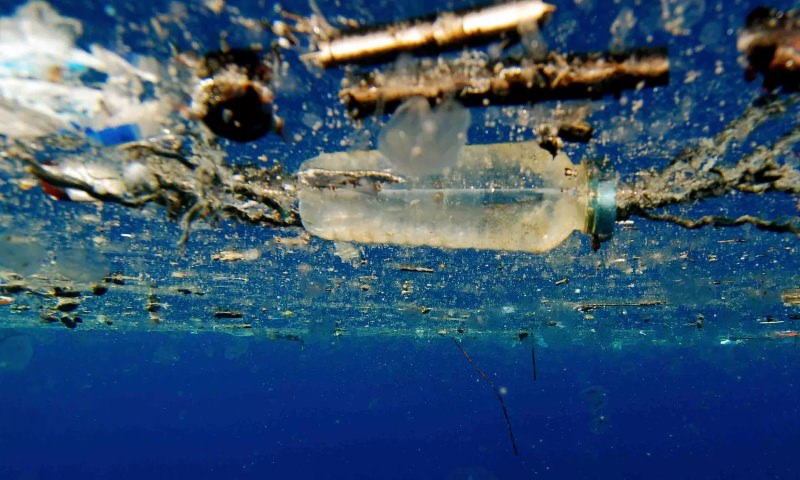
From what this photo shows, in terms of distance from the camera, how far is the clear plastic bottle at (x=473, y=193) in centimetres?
570

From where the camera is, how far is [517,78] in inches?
163

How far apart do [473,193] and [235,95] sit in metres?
3.13

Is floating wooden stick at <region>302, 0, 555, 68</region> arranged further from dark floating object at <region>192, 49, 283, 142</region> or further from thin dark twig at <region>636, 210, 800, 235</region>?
thin dark twig at <region>636, 210, 800, 235</region>

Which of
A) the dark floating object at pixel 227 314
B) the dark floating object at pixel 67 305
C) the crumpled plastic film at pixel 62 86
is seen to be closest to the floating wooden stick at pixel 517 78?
the crumpled plastic film at pixel 62 86

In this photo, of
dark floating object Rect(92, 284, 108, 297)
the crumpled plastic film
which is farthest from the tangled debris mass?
dark floating object Rect(92, 284, 108, 297)

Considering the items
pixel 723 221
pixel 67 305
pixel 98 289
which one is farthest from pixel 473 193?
pixel 67 305

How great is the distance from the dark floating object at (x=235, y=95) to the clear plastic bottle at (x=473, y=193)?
116cm

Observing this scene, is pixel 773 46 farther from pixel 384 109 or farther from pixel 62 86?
pixel 62 86

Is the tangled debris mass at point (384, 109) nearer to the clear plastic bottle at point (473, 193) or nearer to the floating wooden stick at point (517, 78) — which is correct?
the floating wooden stick at point (517, 78)

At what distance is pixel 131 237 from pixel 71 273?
16.0 feet

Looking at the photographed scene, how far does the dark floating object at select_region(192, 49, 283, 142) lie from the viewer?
13.1ft

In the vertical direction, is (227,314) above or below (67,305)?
below

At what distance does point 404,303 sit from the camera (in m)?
17.2

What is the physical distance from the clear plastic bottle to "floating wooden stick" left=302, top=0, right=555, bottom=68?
6.31 ft
